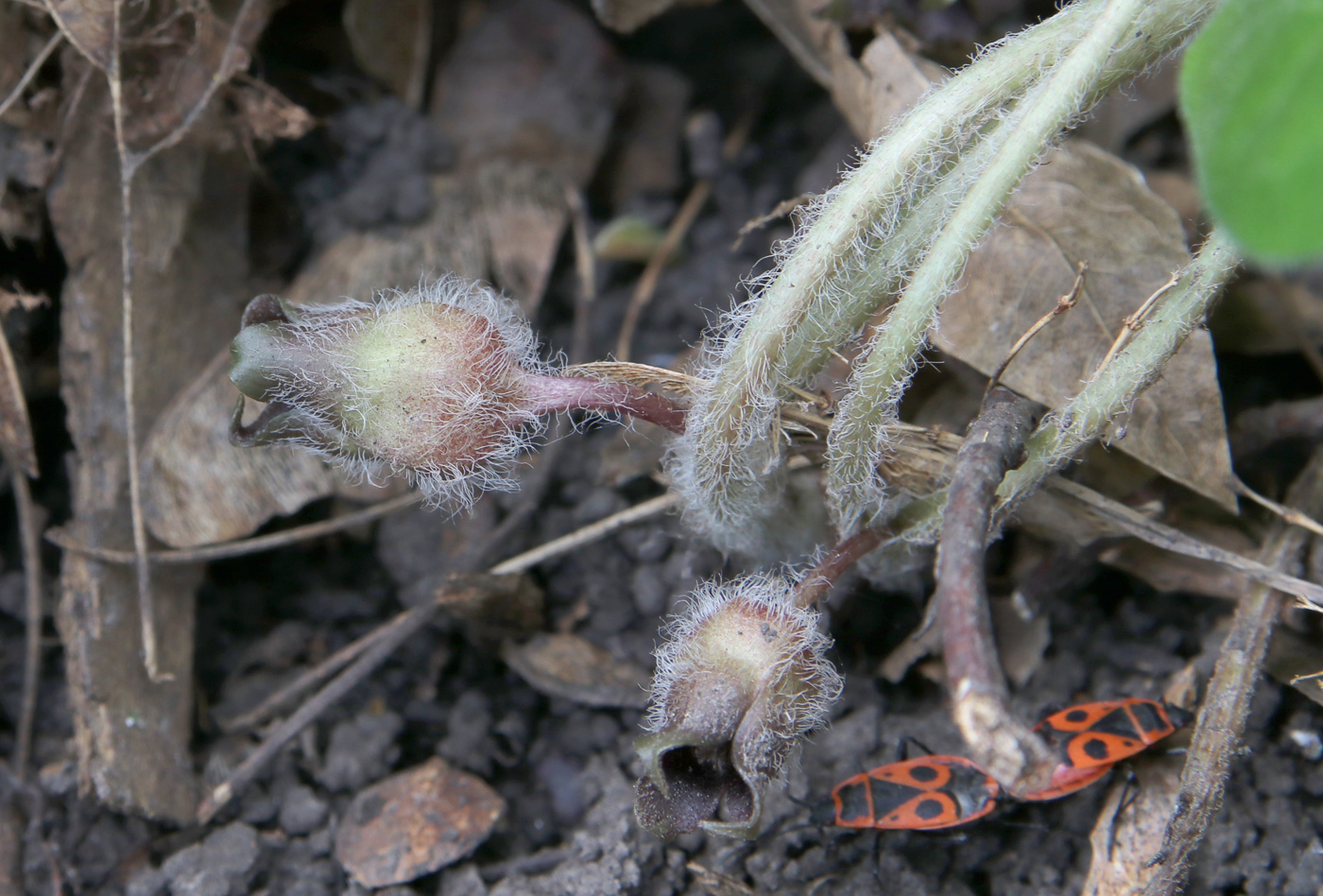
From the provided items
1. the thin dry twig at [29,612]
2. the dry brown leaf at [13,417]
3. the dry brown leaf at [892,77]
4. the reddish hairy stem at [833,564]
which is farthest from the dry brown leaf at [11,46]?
the reddish hairy stem at [833,564]

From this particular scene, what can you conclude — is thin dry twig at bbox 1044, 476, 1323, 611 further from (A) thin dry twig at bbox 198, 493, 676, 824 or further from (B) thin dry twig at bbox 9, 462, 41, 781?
(B) thin dry twig at bbox 9, 462, 41, 781

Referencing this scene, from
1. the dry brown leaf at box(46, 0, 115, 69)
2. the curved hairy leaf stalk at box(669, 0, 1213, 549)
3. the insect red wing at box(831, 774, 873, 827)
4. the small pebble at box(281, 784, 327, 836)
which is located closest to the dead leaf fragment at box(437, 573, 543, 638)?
the small pebble at box(281, 784, 327, 836)

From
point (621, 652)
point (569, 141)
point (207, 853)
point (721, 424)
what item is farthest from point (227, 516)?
point (569, 141)

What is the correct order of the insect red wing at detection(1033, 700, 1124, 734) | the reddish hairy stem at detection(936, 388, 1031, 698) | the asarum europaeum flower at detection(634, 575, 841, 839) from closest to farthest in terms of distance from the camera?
the reddish hairy stem at detection(936, 388, 1031, 698)
the asarum europaeum flower at detection(634, 575, 841, 839)
the insect red wing at detection(1033, 700, 1124, 734)

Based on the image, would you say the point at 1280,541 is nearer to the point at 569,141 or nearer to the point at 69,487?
the point at 569,141

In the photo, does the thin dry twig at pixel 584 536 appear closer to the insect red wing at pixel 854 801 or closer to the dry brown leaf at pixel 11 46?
the insect red wing at pixel 854 801

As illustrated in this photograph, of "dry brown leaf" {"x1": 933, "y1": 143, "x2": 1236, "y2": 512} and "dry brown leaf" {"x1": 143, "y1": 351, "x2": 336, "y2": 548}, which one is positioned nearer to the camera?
"dry brown leaf" {"x1": 933, "y1": 143, "x2": 1236, "y2": 512}
